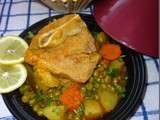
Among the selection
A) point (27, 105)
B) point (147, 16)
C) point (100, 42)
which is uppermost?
point (147, 16)

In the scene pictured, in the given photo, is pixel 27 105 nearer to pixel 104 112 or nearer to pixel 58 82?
A: pixel 58 82

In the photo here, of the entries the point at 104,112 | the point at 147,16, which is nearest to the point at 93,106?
the point at 104,112

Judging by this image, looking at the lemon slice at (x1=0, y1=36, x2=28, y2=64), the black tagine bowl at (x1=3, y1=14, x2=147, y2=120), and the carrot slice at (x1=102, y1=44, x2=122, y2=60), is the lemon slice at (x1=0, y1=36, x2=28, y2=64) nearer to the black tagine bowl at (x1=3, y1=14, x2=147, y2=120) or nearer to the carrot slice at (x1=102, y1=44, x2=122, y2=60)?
the black tagine bowl at (x1=3, y1=14, x2=147, y2=120)

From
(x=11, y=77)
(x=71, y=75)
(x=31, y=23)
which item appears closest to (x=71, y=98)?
(x=71, y=75)

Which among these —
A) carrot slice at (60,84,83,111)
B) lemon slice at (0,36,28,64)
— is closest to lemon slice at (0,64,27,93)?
lemon slice at (0,36,28,64)

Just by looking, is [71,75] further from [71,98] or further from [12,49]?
[12,49]

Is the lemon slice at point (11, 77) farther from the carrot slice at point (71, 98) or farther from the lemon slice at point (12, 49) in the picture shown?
the carrot slice at point (71, 98)
